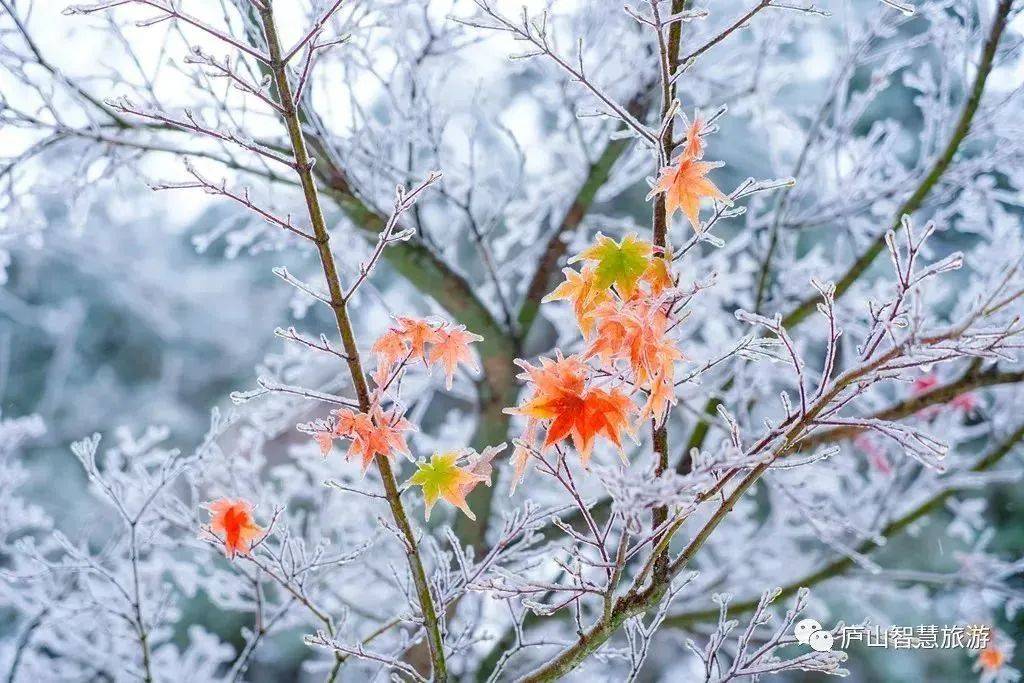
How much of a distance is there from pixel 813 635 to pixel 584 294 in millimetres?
576

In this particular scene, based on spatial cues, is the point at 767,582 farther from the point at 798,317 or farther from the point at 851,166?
the point at 851,166

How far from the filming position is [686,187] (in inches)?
30.3

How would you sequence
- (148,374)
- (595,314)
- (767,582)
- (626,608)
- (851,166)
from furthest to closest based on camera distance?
(148,374)
(767,582)
(851,166)
(626,608)
(595,314)

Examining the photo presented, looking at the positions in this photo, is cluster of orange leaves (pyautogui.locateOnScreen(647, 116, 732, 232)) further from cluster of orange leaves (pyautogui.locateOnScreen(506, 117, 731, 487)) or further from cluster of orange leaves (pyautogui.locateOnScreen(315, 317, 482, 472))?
cluster of orange leaves (pyautogui.locateOnScreen(315, 317, 482, 472))

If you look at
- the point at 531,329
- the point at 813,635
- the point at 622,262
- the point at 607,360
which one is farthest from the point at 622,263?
the point at 531,329

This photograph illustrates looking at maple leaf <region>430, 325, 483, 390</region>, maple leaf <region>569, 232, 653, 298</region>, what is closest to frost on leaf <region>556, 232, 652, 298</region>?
maple leaf <region>569, 232, 653, 298</region>

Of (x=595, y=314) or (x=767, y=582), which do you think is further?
(x=767, y=582)

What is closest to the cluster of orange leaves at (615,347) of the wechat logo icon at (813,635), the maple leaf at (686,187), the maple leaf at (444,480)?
the maple leaf at (686,187)

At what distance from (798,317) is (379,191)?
3.45ft

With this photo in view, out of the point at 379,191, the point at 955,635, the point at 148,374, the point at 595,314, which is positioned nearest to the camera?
the point at 595,314

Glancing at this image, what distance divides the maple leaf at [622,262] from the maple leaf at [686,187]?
0.05 m

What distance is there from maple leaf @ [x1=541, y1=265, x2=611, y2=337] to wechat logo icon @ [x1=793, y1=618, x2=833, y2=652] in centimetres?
50

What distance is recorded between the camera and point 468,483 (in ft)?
2.90

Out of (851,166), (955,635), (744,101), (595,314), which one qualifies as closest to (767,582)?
(955,635)
